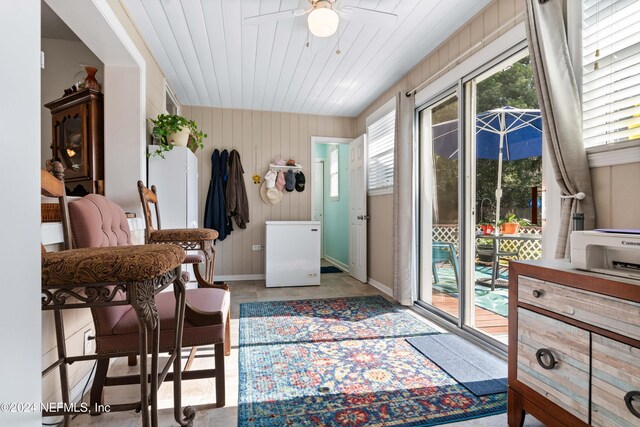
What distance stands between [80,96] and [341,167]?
382 cm

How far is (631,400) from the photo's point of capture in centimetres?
98

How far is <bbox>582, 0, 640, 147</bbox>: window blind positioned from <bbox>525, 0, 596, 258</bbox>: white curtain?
0.07m

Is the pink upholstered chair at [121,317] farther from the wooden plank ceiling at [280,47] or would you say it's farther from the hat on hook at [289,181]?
the hat on hook at [289,181]

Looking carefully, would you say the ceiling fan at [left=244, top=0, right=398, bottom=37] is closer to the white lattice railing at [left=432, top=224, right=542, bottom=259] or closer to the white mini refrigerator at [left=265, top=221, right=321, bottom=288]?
the white lattice railing at [left=432, top=224, right=542, bottom=259]

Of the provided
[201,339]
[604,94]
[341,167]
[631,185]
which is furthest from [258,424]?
[341,167]

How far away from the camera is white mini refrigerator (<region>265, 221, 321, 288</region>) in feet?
13.6

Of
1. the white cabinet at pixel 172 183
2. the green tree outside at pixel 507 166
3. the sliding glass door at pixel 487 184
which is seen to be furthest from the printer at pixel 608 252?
the white cabinet at pixel 172 183

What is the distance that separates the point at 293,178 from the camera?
4.65 metres

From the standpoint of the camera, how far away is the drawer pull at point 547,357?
1.22 m

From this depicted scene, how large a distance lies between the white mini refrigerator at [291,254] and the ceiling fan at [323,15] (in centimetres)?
258

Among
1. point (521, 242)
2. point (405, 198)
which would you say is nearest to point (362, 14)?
point (405, 198)

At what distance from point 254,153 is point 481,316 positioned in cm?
349

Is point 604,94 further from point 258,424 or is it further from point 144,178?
point 144,178

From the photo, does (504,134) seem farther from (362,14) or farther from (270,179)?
(270,179)
